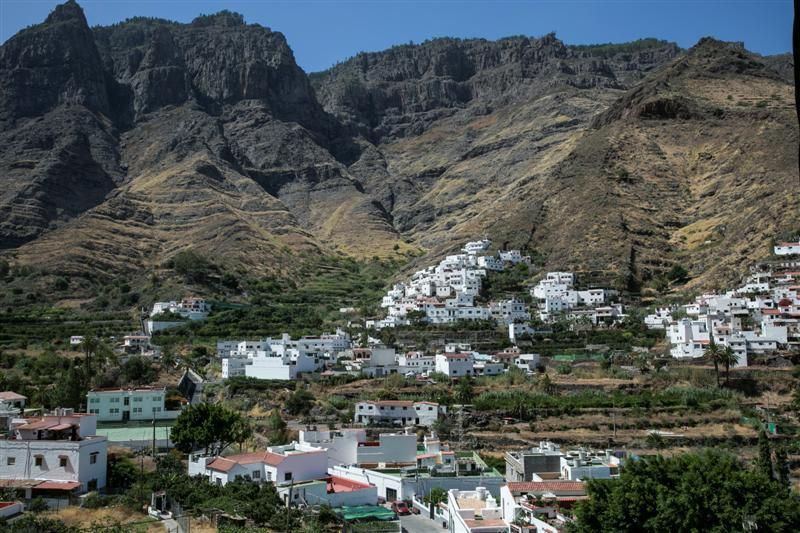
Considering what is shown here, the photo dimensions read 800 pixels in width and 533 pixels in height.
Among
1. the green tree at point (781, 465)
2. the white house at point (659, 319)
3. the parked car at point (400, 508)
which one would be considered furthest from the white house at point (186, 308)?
the green tree at point (781, 465)

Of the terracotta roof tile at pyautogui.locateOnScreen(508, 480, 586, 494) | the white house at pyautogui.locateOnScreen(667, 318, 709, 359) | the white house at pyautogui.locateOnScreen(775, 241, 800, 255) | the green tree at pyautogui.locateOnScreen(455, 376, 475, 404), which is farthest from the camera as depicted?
the white house at pyautogui.locateOnScreen(775, 241, 800, 255)

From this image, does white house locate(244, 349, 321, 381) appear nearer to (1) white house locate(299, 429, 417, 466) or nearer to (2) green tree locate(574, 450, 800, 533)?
(1) white house locate(299, 429, 417, 466)

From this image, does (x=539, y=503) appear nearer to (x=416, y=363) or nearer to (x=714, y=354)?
(x=714, y=354)

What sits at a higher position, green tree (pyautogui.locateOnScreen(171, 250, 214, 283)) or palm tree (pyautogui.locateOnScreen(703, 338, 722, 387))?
green tree (pyautogui.locateOnScreen(171, 250, 214, 283))

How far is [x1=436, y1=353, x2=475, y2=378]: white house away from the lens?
62.0 meters

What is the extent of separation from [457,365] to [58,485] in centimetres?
3670

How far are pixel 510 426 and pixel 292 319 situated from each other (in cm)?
3701

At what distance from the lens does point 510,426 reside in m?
50.9

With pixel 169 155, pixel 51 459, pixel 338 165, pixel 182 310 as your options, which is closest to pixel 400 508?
pixel 51 459

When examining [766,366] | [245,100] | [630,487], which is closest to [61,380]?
[630,487]

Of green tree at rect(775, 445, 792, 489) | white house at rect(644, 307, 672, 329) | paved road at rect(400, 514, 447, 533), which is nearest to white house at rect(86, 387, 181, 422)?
paved road at rect(400, 514, 447, 533)

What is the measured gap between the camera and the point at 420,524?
31.5 m

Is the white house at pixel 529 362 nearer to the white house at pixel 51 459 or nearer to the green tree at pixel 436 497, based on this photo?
the green tree at pixel 436 497

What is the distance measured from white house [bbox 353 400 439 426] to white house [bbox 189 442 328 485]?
16.6 metres
